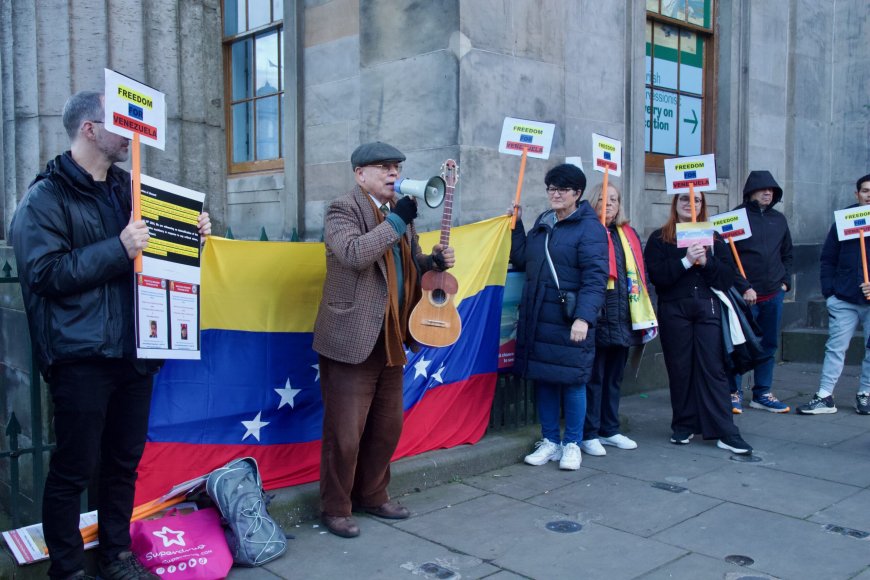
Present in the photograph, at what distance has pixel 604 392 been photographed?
20.5 ft

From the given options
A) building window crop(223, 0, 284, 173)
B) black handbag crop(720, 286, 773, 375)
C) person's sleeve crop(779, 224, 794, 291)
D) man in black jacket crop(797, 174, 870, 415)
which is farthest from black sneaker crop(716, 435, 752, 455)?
building window crop(223, 0, 284, 173)

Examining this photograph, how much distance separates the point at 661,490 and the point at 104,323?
3.56 m

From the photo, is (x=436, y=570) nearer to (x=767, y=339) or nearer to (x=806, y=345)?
(x=767, y=339)

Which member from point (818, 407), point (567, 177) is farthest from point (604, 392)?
point (818, 407)

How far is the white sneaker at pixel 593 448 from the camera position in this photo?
236 inches

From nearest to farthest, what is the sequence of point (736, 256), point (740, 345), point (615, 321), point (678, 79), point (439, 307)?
1. point (439, 307)
2. point (615, 321)
3. point (740, 345)
4. point (736, 256)
5. point (678, 79)

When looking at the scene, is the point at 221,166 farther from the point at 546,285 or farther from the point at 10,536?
the point at 10,536

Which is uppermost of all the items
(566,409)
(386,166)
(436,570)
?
(386,166)

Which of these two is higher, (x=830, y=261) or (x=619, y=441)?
(x=830, y=261)

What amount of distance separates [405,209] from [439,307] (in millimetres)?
726

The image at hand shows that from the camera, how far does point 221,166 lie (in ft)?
18.7

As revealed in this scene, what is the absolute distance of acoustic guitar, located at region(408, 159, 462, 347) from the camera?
4598mm

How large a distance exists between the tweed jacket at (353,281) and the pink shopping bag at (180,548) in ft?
3.52

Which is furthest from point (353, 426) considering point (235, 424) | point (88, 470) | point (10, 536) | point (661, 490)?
point (661, 490)
